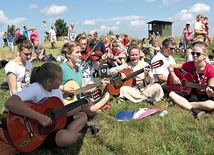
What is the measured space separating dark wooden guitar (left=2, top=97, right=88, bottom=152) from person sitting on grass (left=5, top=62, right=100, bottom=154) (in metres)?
0.06

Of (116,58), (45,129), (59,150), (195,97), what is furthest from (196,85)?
(116,58)

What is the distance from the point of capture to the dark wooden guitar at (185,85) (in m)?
4.05

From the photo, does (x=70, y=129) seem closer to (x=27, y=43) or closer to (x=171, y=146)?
(x=171, y=146)

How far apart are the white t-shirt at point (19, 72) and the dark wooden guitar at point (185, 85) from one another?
102 inches

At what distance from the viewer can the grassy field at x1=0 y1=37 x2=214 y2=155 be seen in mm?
2728

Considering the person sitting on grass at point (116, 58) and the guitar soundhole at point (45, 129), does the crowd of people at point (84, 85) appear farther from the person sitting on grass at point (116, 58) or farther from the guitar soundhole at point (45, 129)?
the person sitting on grass at point (116, 58)

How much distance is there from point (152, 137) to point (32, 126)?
1.49m

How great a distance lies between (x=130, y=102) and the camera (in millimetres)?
4684

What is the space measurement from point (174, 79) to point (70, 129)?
2.26 metres

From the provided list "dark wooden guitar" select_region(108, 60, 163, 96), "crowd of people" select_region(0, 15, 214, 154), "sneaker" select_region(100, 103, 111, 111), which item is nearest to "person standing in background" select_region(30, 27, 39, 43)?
"crowd of people" select_region(0, 15, 214, 154)

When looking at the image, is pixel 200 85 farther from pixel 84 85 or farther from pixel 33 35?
pixel 33 35

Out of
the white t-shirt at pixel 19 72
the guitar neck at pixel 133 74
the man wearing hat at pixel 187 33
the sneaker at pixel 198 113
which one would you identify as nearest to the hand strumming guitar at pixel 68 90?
the white t-shirt at pixel 19 72

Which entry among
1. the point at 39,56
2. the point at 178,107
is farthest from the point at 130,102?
the point at 39,56

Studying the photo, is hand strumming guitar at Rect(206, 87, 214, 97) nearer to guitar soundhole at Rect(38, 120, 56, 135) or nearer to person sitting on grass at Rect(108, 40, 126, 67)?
guitar soundhole at Rect(38, 120, 56, 135)
